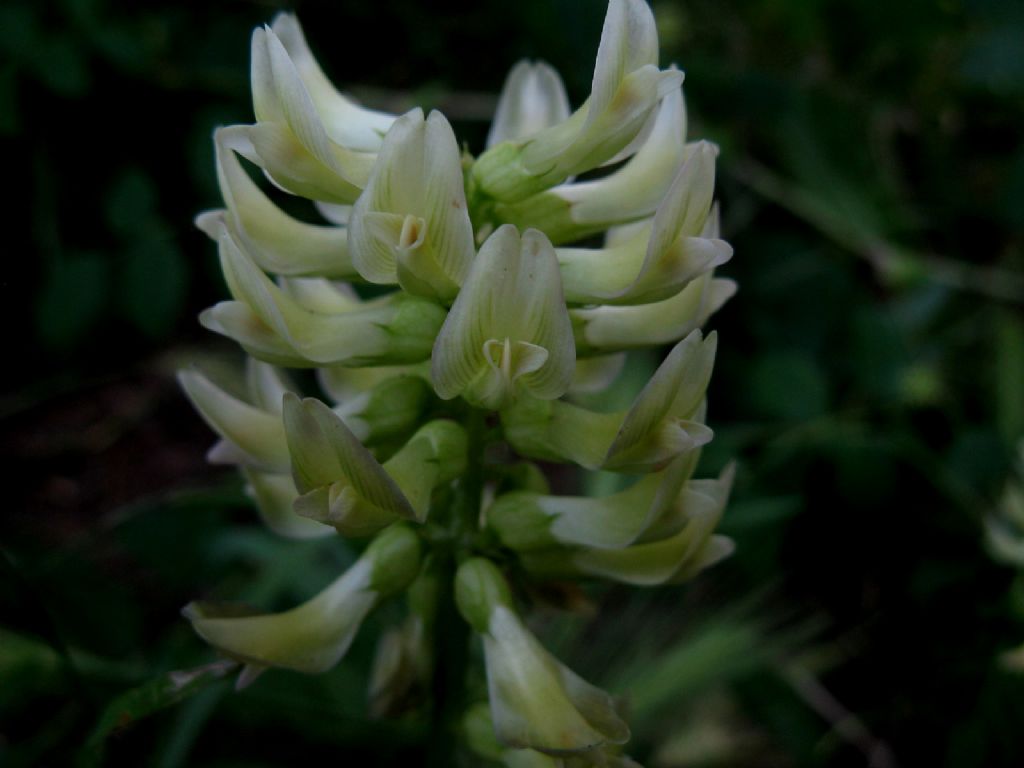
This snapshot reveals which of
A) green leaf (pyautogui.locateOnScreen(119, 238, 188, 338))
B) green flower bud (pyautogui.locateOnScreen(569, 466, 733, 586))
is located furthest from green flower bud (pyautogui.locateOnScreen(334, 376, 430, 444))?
green leaf (pyautogui.locateOnScreen(119, 238, 188, 338))

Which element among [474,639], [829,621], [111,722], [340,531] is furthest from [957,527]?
[111,722]

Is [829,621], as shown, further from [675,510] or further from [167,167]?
[167,167]

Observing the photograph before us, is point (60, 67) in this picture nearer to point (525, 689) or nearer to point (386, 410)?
point (386, 410)

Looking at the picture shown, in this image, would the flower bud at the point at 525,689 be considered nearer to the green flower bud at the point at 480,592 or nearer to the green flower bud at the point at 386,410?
the green flower bud at the point at 480,592

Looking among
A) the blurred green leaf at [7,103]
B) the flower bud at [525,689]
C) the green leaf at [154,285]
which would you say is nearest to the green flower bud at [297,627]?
the flower bud at [525,689]

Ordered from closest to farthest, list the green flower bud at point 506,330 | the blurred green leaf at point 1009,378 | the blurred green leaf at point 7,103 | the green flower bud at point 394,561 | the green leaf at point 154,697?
the green flower bud at point 506,330, the green leaf at point 154,697, the green flower bud at point 394,561, the blurred green leaf at point 7,103, the blurred green leaf at point 1009,378

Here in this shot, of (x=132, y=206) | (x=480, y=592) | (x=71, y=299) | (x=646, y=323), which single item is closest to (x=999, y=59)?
(x=646, y=323)

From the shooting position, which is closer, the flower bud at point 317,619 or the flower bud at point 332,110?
the flower bud at point 317,619

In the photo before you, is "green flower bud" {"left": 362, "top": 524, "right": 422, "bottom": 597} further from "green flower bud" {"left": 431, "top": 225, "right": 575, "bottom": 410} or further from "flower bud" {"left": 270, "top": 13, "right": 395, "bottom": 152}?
"flower bud" {"left": 270, "top": 13, "right": 395, "bottom": 152}
